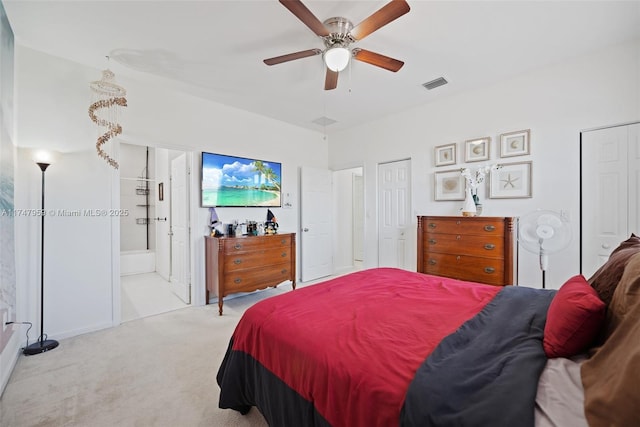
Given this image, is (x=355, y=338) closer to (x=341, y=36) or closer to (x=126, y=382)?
(x=126, y=382)

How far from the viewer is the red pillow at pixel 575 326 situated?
947 mm

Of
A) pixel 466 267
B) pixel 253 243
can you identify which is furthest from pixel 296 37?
pixel 466 267

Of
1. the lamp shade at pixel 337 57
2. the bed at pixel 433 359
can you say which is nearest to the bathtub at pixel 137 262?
the bed at pixel 433 359

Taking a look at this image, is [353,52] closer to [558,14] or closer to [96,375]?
[558,14]

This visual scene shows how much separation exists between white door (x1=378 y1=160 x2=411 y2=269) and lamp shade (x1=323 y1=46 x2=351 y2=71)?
2316 millimetres

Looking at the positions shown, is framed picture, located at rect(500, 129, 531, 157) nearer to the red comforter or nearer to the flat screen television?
the red comforter

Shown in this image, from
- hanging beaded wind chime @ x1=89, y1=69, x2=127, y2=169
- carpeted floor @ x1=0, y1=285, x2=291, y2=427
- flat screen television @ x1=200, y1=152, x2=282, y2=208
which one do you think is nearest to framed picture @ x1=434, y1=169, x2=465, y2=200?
flat screen television @ x1=200, y1=152, x2=282, y2=208

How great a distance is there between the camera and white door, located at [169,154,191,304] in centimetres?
359

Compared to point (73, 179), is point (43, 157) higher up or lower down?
higher up

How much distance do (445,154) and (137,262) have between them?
19.1 ft

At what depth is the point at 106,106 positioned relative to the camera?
2.71 metres

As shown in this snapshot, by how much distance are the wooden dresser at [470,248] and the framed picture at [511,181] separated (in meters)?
0.35

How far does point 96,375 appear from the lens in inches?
80.3

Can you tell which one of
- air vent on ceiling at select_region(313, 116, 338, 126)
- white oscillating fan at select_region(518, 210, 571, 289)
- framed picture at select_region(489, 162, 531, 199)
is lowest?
white oscillating fan at select_region(518, 210, 571, 289)
